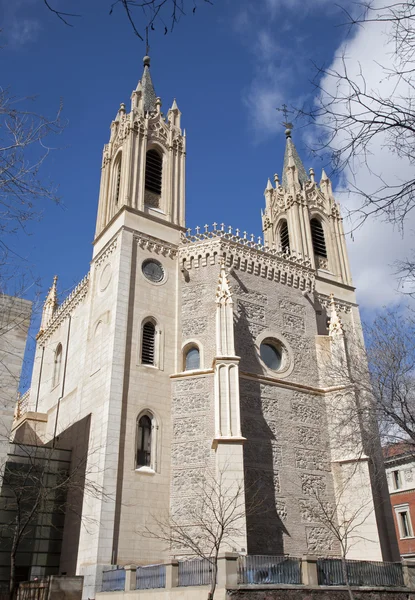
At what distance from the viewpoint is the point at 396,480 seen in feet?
130

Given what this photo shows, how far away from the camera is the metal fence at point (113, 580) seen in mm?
16609

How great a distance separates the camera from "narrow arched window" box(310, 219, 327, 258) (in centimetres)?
3044

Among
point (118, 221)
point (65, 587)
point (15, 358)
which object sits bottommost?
point (65, 587)

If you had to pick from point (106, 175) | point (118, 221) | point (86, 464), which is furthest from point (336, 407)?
point (106, 175)

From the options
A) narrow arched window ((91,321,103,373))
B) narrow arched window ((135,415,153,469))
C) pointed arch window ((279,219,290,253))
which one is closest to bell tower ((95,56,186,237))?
narrow arched window ((91,321,103,373))

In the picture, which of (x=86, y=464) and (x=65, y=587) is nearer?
(x=65, y=587)

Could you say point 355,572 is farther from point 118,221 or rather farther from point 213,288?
point 118,221

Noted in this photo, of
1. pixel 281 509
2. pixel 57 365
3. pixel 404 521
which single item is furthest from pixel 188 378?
pixel 404 521

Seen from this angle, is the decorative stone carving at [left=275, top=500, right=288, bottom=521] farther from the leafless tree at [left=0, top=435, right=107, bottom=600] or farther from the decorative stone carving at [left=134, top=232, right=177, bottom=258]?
the decorative stone carving at [left=134, top=232, right=177, bottom=258]

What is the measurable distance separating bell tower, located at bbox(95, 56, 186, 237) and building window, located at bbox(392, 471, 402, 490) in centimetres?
2564

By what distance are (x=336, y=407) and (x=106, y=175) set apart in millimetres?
16192

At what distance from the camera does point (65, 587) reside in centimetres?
1697

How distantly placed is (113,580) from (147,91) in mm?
23940

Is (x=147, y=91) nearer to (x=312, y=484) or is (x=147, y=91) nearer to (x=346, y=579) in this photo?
(x=312, y=484)
